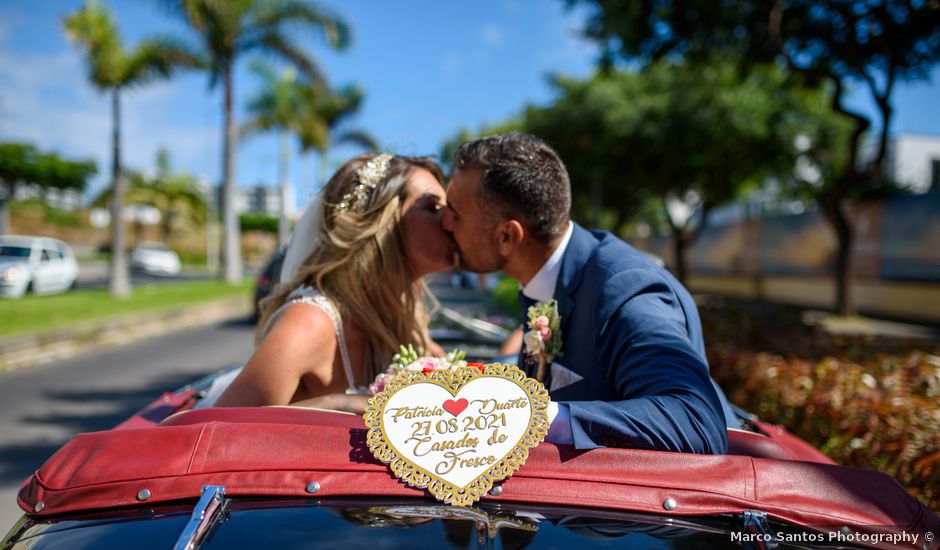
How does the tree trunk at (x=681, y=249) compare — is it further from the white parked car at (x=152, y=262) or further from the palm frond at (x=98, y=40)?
the white parked car at (x=152, y=262)

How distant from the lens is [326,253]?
248 cm

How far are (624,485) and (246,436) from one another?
2.51 ft

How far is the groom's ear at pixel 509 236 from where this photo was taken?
1.99m

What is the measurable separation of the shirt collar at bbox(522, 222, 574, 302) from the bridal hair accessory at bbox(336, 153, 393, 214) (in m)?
0.75

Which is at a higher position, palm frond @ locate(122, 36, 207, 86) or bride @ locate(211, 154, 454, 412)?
palm frond @ locate(122, 36, 207, 86)

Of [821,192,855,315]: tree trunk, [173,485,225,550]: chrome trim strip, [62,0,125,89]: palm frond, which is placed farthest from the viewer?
[62,0,125,89]: palm frond

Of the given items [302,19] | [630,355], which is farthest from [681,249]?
[630,355]

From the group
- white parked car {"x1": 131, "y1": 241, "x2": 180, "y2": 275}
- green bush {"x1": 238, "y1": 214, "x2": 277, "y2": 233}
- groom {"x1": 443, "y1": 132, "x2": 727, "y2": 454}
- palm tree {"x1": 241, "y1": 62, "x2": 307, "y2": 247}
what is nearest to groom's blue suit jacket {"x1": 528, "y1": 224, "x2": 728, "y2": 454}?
groom {"x1": 443, "y1": 132, "x2": 727, "y2": 454}

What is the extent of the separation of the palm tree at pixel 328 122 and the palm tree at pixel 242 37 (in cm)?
805

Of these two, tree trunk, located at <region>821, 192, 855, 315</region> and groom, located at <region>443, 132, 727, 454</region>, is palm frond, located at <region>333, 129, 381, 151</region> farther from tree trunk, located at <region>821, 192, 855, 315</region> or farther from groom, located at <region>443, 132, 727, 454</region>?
groom, located at <region>443, 132, 727, 454</region>

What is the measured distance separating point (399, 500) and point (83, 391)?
251 inches

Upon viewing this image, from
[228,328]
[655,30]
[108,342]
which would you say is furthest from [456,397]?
[228,328]

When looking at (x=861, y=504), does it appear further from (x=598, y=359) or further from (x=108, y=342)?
(x=108, y=342)

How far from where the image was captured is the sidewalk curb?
8.27 metres
